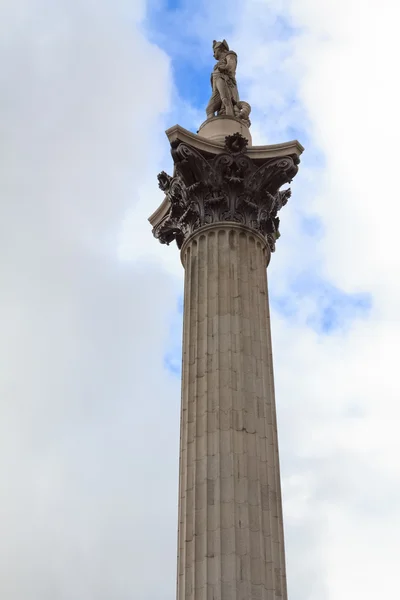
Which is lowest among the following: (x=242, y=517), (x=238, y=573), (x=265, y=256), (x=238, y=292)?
(x=238, y=573)

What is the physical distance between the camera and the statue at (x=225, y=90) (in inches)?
1150

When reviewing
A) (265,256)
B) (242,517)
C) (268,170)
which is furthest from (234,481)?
(268,170)

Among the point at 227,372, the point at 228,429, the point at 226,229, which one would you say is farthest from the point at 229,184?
the point at 228,429

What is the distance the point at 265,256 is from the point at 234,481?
27.1 ft

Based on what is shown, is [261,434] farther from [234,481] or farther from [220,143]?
[220,143]

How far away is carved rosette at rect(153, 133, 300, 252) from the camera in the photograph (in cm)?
2553

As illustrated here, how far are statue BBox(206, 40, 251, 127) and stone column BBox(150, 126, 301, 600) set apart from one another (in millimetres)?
3737

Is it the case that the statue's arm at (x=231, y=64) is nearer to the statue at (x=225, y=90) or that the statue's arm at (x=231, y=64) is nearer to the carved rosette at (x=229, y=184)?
the statue at (x=225, y=90)

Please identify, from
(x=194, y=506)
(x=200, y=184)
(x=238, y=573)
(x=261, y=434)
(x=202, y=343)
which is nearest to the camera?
(x=238, y=573)

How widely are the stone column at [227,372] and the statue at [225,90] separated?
12.3ft

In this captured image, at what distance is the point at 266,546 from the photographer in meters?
19.7

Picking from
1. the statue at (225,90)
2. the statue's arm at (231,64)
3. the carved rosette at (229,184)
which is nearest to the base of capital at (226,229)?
the carved rosette at (229,184)

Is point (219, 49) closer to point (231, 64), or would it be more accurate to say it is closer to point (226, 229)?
point (231, 64)

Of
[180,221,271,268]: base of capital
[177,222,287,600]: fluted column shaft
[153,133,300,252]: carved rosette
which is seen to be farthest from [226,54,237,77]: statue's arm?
[177,222,287,600]: fluted column shaft
